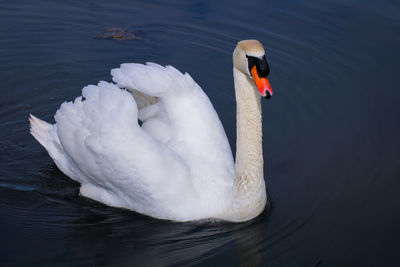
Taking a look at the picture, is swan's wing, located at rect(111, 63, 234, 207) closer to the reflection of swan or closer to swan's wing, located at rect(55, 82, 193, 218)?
the reflection of swan

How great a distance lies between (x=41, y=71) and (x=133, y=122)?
3742mm

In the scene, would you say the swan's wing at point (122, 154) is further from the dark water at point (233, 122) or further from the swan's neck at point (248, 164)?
the swan's neck at point (248, 164)

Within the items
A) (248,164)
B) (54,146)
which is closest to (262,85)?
(248,164)

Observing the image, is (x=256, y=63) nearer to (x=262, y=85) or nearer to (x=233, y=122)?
(x=262, y=85)

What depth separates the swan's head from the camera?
4.73 meters

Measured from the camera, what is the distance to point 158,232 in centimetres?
551

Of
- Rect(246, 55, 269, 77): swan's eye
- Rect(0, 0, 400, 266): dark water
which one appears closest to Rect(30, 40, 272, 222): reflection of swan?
Rect(246, 55, 269, 77): swan's eye

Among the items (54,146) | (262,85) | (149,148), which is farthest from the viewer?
(54,146)

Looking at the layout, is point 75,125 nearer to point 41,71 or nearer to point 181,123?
point 181,123

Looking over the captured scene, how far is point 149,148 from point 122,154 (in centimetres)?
26

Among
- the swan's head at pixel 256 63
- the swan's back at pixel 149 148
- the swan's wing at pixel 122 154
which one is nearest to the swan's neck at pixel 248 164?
the swan's back at pixel 149 148

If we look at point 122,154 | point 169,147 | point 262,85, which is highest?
point 262,85

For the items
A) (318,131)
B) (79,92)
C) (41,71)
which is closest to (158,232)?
(318,131)

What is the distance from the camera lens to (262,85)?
15.6ft
